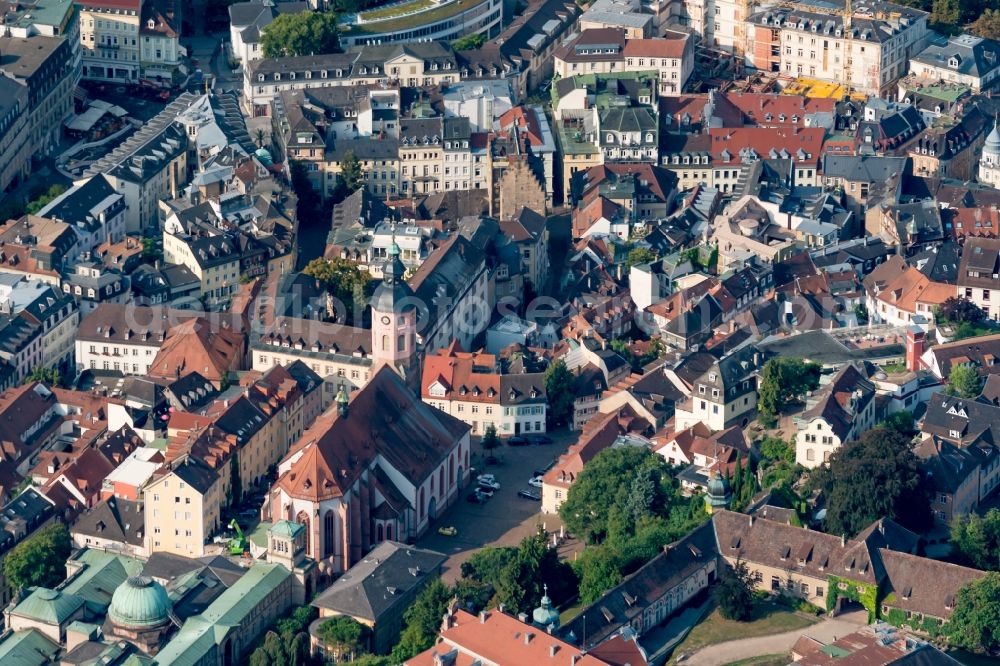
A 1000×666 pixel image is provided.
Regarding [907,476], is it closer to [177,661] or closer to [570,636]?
[570,636]

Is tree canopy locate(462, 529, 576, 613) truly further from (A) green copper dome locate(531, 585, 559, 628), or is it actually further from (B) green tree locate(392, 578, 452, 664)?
(A) green copper dome locate(531, 585, 559, 628)

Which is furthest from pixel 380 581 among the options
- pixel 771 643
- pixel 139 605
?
pixel 771 643

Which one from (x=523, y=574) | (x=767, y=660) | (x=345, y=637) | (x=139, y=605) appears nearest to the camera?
(x=767, y=660)

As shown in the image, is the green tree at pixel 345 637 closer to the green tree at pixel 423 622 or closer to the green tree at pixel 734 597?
the green tree at pixel 423 622

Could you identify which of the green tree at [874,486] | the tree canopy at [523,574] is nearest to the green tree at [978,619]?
the green tree at [874,486]

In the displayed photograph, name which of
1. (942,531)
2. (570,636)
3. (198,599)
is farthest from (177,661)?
(942,531)

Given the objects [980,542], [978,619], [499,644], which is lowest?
[978,619]

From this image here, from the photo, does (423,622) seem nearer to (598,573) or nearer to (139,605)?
(598,573)
